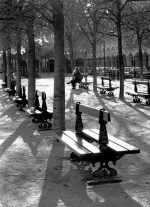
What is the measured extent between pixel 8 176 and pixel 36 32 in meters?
5.81

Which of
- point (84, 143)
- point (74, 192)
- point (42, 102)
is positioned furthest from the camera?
point (42, 102)

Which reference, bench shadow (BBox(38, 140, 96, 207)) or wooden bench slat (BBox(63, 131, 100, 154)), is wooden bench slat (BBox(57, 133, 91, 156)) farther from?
bench shadow (BBox(38, 140, 96, 207))

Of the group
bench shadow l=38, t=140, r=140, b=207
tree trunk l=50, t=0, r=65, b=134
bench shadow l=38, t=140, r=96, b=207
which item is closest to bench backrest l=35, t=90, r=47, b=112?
tree trunk l=50, t=0, r=65, b=134

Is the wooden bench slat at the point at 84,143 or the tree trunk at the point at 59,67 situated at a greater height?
the tree trunk at the point at 59,67

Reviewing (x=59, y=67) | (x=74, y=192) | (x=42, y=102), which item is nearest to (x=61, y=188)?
(x=74, y=192)

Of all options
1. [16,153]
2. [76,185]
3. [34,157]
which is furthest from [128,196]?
[16,153]

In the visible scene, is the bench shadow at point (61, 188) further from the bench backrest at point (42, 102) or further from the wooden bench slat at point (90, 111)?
the bench backrest at point (42, 102)

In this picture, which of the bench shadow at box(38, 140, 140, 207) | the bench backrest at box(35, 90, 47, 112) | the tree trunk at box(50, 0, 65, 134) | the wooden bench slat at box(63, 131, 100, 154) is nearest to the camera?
the bench shadow at box(38, 140, 140, 207)

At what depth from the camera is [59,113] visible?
8539mm

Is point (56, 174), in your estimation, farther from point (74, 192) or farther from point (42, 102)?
Answer: point (42, 102)

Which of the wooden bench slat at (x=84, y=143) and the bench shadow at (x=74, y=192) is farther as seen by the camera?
the wooden bench slat at (x=84, y=143)

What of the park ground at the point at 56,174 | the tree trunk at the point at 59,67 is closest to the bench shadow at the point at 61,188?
the park ground at the point at 56,174

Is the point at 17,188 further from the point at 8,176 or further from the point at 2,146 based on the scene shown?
the point at 2,146

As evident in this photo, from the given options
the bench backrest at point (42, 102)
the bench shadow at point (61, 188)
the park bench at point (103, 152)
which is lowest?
the bench shadow at point (61, 188)
